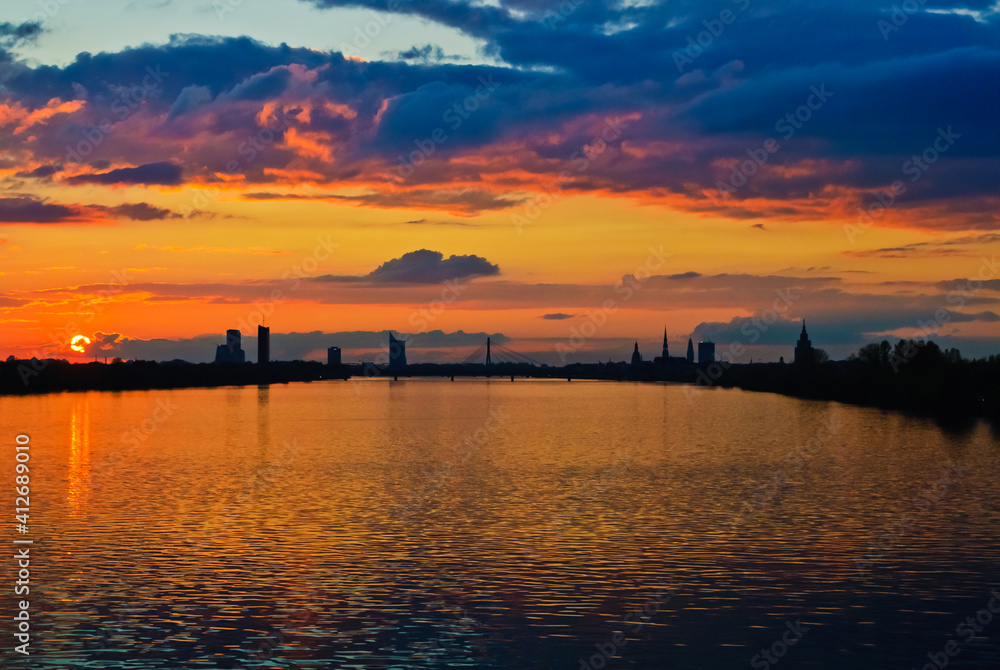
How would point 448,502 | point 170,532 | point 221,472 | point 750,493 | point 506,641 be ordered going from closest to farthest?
1. point 506,641
2. point 170,532
3. point 448,502
4. point 750,493
5. point 221,472

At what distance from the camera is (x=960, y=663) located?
22281mm

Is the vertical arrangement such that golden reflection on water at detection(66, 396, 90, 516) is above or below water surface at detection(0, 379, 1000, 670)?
above

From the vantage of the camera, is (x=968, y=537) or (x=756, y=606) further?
(x=968, y=537)

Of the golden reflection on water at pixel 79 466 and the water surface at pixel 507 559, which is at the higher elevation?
the golden reflection on water at pixel 79 466

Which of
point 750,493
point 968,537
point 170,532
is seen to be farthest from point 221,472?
point 968,537

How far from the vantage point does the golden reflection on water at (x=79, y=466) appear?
4667 cm

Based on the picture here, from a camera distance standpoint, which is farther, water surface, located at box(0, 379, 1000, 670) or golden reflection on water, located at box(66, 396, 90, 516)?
golden reflection on water, located at box(66, 396, 90, 516)

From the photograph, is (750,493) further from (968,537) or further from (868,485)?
(968,537)

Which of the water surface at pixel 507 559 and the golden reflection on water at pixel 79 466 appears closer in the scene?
the water surface at pixel 507 559

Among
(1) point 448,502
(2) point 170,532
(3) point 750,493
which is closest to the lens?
(2) point 170,532

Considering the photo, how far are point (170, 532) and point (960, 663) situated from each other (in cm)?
2719

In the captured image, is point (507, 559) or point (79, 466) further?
point (79, 466)

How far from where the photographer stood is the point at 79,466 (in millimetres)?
64188

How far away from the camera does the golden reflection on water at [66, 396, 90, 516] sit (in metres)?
46.7
